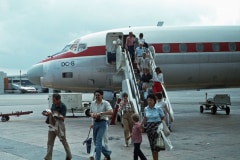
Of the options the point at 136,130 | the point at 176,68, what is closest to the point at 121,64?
the point at 176,68

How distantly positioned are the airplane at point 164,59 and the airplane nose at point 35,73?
2.1 inches

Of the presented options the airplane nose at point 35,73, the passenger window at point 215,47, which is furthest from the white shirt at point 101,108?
the passenger window at point 215,47

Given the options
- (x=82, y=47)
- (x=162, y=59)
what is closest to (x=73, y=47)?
(x=82, y=47)

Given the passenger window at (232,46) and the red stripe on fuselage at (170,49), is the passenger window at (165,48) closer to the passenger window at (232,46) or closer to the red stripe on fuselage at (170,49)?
the red stripe on fuselage at (170,49)

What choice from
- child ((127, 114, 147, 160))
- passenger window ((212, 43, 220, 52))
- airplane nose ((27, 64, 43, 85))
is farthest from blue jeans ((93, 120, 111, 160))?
passenger window ((212, 43, 220, 52))

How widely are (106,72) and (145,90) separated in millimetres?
5175

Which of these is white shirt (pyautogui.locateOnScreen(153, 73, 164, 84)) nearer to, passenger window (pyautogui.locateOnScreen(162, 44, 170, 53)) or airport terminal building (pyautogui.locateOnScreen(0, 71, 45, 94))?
passenger window (pyautogui.locateOnScreen(162, 44, 170, 53))

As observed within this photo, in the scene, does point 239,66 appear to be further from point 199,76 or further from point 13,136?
point 13,136

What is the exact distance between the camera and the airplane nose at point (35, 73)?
72.1 ft

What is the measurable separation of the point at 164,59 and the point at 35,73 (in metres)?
6.77

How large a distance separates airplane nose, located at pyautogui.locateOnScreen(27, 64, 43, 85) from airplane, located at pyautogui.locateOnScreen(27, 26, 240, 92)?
0.05 metres

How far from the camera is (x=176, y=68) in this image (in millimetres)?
21062

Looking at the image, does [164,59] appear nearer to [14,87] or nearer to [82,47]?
[82,47]

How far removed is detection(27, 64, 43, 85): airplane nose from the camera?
72.1 feet
